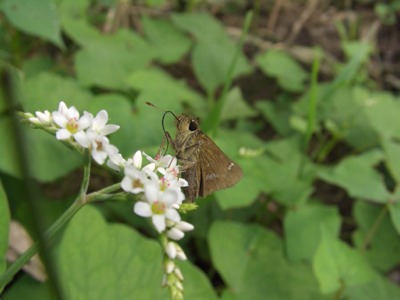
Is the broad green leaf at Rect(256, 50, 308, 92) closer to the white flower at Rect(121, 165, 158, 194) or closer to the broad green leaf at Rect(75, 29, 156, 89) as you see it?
the broad green leaf at Rect(75, 29, 156, 89)

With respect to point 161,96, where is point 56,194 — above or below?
below

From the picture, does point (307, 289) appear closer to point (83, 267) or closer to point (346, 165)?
point (346, 165)

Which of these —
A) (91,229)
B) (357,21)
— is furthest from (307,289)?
(357,21)

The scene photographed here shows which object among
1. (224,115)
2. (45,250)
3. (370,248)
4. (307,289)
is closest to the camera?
(45,250)

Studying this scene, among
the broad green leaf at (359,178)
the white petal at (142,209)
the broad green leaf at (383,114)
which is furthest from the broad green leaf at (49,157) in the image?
the broad green leaf at (383,114)

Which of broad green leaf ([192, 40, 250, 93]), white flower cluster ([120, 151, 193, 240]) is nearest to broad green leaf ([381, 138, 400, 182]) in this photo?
broad green leaf ([192, 40, 250, 93])

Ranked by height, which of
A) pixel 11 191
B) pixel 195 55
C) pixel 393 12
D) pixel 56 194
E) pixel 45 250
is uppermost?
pixel 45 250

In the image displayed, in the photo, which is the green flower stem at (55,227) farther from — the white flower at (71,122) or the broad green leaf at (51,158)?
the broad green leaf at (51,158)
